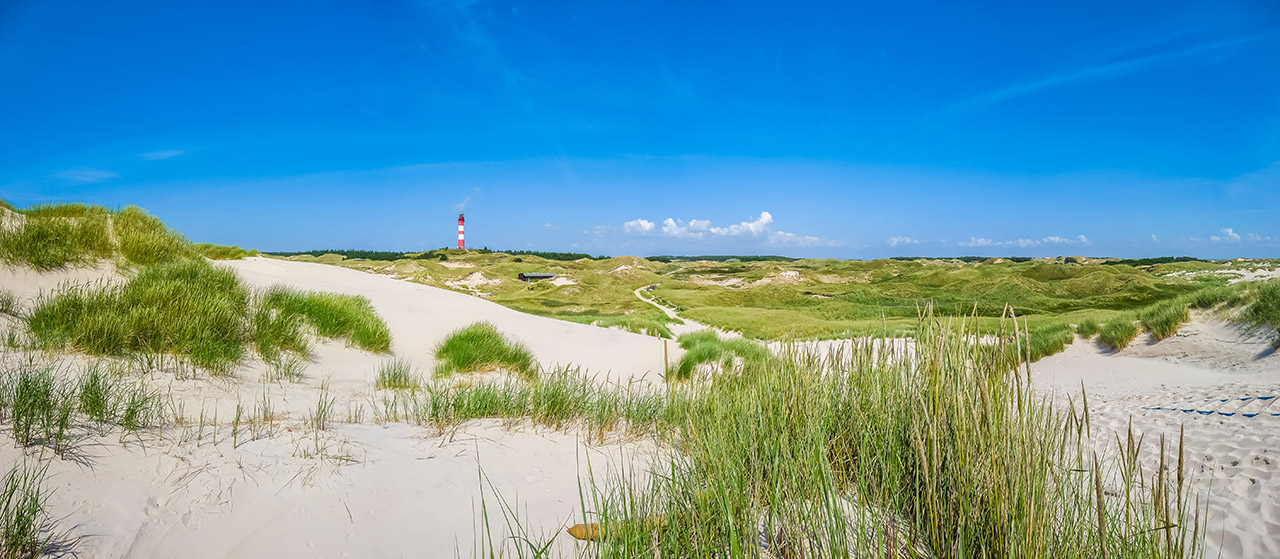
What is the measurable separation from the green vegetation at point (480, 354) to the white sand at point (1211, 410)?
21.7ft

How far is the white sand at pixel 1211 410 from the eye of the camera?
3102mm

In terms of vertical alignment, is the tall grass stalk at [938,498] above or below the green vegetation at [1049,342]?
above

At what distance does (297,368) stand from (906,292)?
1520 inches

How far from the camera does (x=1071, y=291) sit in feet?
92.8

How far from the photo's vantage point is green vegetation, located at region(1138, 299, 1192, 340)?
1199 cm

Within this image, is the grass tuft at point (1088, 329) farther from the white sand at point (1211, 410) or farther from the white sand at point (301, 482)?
the white sand at point (301, 482)

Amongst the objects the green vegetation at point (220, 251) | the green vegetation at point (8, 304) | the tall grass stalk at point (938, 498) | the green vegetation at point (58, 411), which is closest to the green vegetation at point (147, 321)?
the green vegetation at point (8, 304)

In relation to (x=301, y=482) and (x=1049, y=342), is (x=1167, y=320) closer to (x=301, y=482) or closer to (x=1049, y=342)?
(x=1049, y=342)

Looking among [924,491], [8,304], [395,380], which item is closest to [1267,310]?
[924,491]

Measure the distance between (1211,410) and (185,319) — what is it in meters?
10.5

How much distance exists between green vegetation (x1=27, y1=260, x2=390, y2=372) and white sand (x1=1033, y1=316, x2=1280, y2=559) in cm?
694

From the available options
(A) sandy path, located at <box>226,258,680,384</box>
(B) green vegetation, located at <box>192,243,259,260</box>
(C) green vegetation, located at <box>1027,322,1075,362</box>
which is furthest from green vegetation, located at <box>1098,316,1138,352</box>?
(B) green vegetation, located at <box>192,243,259,260</box>

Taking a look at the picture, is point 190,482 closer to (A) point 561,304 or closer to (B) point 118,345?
(B) point 118,345

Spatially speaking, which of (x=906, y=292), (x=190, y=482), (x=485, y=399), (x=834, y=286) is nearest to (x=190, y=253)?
(x=485, y=399)
